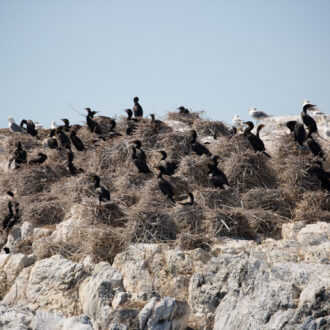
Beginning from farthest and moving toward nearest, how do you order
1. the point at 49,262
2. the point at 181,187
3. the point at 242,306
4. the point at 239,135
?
the point at 239,135 < the point at 181,187 < the point at 49,262 < the point at 242,306

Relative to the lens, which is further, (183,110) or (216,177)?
(183,110)

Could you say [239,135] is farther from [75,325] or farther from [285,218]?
[75,325]

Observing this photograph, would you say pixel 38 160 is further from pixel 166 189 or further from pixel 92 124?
pixel 166 189

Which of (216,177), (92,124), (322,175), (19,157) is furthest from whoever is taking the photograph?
(92,124)

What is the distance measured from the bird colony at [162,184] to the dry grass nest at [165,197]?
28 mm

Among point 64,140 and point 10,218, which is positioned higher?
point 64,140

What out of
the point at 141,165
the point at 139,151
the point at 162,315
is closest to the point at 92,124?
the point at 139,151

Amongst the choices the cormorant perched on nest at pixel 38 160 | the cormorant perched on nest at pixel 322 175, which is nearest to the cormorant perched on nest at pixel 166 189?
the cormorant perched on nest at pixel 322 175

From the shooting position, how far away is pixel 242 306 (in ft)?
41.1

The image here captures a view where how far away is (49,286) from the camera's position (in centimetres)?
1532

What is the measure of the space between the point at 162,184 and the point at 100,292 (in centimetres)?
383

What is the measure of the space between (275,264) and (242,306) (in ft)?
3.69

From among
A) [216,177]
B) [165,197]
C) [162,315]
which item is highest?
[216,177]

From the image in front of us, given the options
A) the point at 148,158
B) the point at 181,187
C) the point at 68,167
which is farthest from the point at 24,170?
the point at 181,187
